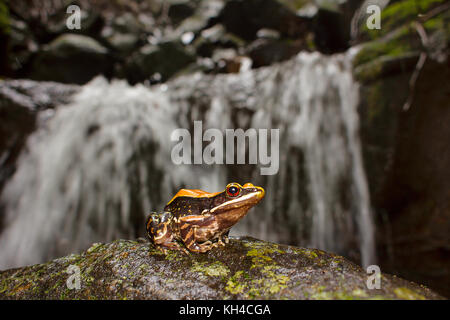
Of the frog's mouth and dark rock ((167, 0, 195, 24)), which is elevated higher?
dark rock ((167, 0, 195, 24))

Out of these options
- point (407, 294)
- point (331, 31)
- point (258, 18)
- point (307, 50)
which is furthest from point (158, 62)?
point (407, 294)

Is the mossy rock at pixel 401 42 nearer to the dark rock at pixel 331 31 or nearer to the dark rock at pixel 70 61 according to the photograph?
the dark rock at pixel 331 31

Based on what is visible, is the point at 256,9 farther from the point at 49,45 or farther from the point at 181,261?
the point at 181,261

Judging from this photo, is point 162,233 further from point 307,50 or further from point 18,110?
point 307,50

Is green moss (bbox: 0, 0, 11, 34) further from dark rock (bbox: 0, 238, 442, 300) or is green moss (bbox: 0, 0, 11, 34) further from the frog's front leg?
the frog's front leg

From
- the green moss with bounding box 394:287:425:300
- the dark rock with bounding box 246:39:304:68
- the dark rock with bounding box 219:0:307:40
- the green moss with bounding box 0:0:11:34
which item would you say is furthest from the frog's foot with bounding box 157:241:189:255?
the green moss with bounding box 0:0:11:34

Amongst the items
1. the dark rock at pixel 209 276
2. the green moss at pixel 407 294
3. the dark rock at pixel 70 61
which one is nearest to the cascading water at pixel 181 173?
the dark rock at pixel 70 61
